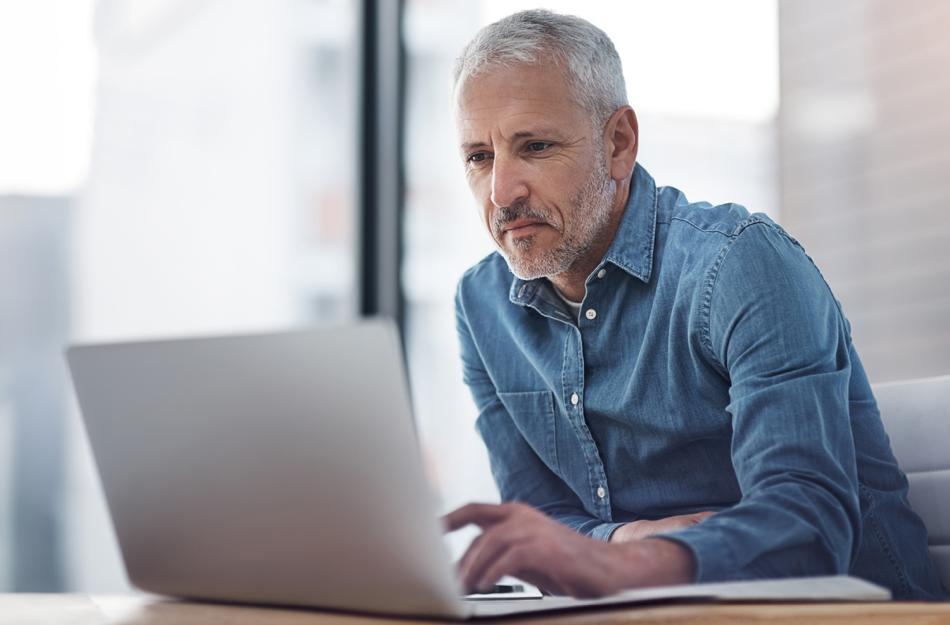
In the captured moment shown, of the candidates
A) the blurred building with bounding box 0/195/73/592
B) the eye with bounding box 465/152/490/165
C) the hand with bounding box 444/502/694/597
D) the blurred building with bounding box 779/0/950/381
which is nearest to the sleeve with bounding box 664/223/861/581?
the hand with bounding box 444/502/694/597

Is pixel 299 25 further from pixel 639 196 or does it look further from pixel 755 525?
pixel 755 525

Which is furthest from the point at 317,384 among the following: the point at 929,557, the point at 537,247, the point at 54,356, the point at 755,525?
the point at 54,356

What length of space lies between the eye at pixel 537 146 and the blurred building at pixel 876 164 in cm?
89

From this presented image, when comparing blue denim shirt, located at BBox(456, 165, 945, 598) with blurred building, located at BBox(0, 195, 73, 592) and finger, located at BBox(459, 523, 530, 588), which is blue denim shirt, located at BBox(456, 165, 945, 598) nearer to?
finger, located at BBox(459, 523, 530, 588)

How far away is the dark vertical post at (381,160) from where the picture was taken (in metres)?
3.49

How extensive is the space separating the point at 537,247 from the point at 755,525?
60 cm

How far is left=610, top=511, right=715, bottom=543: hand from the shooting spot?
1334 mm

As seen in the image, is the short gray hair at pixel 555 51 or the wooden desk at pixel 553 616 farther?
the short gray hair at pixel 555 51

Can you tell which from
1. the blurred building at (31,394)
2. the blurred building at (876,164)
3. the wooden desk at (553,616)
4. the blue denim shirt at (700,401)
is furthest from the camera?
the blurred building at (31,394)

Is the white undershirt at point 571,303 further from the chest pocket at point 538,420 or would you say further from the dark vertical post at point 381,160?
the dark vertical post at point 381,160

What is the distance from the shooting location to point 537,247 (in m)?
1.48

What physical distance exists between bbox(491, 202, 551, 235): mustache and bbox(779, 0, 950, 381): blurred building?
88 cm

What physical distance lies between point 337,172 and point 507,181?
213 centimetres

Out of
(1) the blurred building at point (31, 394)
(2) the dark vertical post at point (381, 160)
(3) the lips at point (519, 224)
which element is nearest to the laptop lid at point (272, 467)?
(3) the lips at point (519, 224)
